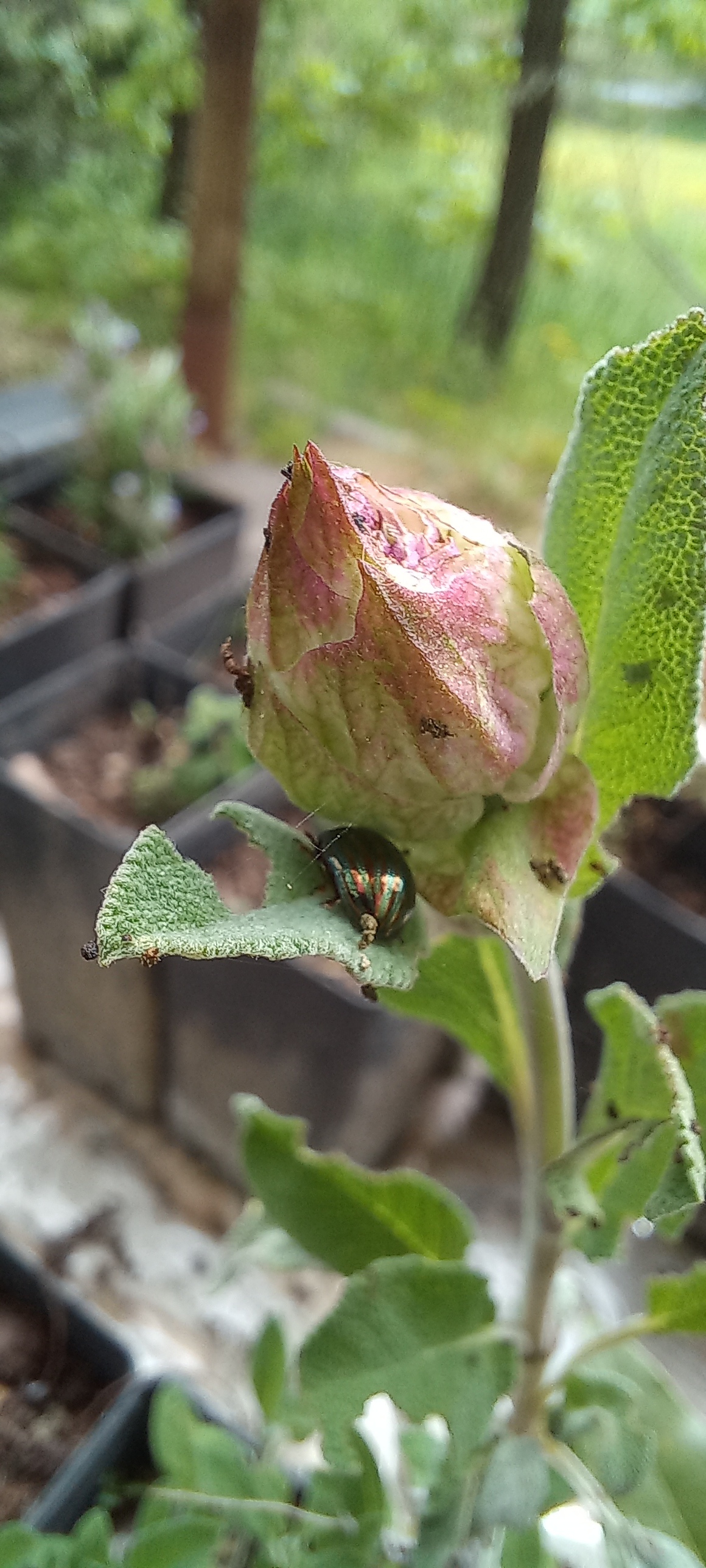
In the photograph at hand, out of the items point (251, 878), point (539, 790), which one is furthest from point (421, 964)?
point (251, 878)

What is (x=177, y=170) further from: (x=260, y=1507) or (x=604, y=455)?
(x=260, y=1507)

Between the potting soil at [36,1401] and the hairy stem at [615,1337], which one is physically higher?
the hairy stem at [615,1337]

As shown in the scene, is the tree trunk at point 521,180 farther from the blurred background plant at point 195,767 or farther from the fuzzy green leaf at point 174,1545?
the fuzzy green leaf at point 174,1545

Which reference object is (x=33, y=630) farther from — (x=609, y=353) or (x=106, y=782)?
(x=609, y=353)

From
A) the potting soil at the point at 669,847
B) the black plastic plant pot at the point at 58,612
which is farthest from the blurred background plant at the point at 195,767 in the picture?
the potting soil at the point at 669,847

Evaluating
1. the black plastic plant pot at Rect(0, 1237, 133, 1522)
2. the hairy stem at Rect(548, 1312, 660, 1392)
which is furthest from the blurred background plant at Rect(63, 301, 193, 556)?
the hairy stem at Rect(548, 1312, 660, 1392)
